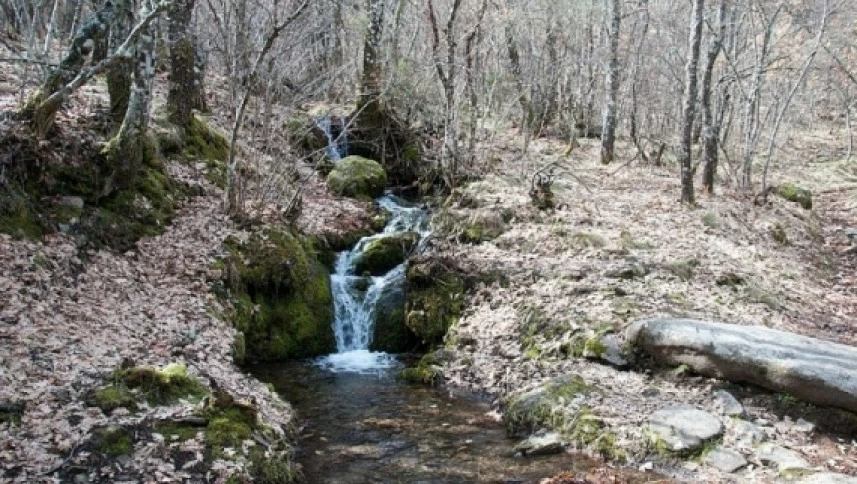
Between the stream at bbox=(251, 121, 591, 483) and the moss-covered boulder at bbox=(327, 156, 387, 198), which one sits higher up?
the moss-covered boulder at bbox=(327, 156, 387, 198)

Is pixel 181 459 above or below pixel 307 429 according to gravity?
above

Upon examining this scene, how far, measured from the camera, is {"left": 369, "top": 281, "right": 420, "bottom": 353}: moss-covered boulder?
428 inches

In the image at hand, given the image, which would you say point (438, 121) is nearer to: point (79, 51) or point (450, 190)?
point (450, 190)

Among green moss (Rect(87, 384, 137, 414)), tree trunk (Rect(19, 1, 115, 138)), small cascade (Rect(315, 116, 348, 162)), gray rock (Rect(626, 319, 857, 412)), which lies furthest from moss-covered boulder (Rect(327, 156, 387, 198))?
green moss (Rect(87, 384, 137, 414))

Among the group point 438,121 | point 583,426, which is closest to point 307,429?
point 583,426

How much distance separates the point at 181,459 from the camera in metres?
5.46

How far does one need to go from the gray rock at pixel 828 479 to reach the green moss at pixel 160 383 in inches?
216

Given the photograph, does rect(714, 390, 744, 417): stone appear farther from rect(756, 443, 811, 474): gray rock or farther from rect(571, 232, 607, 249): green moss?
rect(571, 232, 607, 249): green moss

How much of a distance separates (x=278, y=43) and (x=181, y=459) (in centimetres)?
1055

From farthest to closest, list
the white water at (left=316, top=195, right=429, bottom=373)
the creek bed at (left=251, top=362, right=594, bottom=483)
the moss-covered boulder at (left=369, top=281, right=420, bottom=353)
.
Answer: the moss-covered boulder at (left=369, top=281, right=420, bottom=353), the white water at (left=316, top=195, right=429, bottom=373), the creek bed at (left=251, top=362, right=594, bottom=483)

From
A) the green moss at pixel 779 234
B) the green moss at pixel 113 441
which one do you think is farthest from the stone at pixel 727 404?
the green moss at pixel 779 234

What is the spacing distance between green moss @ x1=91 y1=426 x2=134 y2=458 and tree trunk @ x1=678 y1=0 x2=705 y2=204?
11.8 metres

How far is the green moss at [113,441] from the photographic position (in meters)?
5.28

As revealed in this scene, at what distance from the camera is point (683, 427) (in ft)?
22.1
